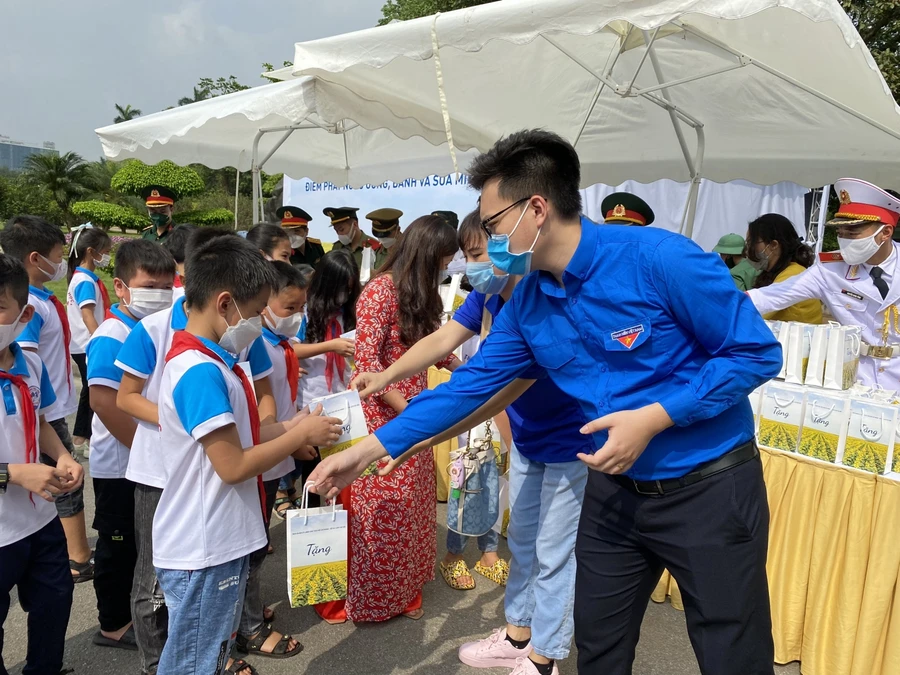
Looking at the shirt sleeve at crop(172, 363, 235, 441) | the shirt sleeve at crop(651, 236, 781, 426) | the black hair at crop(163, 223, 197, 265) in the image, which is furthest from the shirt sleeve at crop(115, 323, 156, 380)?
the shirt sleeve at crop(651, 236, 781, 426)

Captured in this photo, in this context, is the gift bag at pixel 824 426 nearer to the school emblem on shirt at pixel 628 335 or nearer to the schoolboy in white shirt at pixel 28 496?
the school emblem on shirt at pixel 628 335

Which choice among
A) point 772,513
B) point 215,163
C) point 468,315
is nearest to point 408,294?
point 468,315

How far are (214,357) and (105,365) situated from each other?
2.56 feet

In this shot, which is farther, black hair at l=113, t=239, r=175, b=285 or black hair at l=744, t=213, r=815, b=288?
black hair at l=744, t=213, r=815, b=288

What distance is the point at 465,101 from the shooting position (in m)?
5.45

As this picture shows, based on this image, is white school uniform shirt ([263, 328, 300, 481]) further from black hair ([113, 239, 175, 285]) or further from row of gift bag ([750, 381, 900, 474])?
row of gift bag ([750, 381, 900, 474])

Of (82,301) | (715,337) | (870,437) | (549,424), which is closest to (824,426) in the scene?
(870,437)

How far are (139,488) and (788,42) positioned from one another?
4398mm

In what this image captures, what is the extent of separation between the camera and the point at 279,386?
2891mm

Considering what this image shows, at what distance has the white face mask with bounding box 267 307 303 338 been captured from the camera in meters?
2.80

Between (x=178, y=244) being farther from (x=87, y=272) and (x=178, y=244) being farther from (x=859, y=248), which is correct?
(x=859, y=248)

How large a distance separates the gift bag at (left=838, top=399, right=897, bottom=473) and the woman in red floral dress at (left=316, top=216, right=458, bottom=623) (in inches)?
69.6

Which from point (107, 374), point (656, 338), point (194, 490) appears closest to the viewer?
point (656, 338)

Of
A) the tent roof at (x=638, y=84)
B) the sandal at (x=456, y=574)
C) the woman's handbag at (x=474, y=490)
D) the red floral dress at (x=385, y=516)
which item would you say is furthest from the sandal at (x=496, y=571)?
the tent roof at (x=638, y=84)
